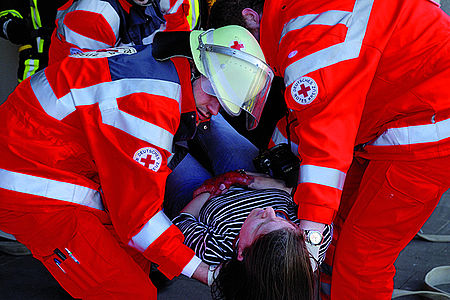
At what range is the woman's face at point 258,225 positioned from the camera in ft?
5.69

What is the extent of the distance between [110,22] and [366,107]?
5.33 feet

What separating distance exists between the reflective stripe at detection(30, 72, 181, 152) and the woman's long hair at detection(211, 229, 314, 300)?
0.59 meters

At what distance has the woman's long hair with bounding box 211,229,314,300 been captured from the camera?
5.30ft

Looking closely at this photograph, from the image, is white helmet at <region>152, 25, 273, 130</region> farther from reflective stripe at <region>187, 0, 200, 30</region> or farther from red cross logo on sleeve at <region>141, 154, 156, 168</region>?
reflective stripe at <region>187, 0, 200, 30</region>

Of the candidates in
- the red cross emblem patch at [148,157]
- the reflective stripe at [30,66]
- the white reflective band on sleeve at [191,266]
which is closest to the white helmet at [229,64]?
the red cross emblem patch at [148,157]

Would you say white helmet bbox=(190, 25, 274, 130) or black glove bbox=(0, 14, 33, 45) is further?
black glove bbox=(0, 14, 33, 45)

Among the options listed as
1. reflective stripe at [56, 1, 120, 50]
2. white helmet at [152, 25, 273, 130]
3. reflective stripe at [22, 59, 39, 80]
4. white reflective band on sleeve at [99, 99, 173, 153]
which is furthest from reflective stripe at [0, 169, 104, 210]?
reflective stripe at [22, 59, 39, 80]

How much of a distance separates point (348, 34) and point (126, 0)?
5.20 ft

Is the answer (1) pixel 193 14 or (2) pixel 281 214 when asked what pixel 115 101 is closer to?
(2) pixel 281 214

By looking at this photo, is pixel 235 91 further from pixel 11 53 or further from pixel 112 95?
pixel 11 53

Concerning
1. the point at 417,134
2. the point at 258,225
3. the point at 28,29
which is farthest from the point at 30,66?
the point at 417,134

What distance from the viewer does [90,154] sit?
1.71 m

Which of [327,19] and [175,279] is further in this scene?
[175,279]

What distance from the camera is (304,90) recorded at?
168cm
